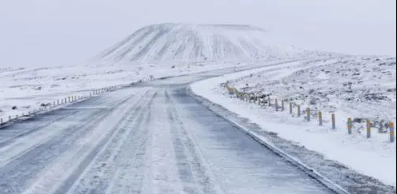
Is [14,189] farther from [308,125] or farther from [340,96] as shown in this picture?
[340,96]

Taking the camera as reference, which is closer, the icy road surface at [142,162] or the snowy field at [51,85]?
the icy road surface at [142,162]

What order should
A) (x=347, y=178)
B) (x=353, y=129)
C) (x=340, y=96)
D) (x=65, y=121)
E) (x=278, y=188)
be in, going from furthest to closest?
(x=340, y=96) → (x=65, y=121) → (x=353, y=129) → (x=347, y=178) → (x=278, y=188)

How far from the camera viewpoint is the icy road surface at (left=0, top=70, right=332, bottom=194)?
10188 mm

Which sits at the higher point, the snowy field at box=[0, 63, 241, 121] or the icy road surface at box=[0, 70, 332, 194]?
the snowy field at box=[0, 63, 241, 121]

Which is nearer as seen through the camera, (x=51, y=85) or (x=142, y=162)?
(x=142, y=162)

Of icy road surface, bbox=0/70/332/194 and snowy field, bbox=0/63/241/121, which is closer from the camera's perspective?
icy road surface, bbox=0/70/332/194

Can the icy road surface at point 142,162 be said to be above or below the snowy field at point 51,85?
below

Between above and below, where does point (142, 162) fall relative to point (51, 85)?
below

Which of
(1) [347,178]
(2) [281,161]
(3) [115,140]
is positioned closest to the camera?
(1) [347,178]

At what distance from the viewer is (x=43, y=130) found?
21812 mm

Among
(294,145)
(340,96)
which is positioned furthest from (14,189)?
(340,96)

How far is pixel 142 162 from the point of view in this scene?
13141 millimetres

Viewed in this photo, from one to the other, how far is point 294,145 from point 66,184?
27.7ft

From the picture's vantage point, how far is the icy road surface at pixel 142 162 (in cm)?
1019
